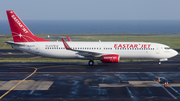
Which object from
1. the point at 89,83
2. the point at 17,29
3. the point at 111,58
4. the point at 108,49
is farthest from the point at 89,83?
the point at 17,29

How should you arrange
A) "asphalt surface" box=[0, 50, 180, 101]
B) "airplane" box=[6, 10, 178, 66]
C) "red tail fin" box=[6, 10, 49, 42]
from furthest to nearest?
"red tail fin" box=[6, 10, 49, 42] < "airplane" box=[6, 10, 178, 66] < "asphalt surface" box=[0, 50, 180, 101]

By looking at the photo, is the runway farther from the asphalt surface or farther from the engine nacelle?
the engine nacelle

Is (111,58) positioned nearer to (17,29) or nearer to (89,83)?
(89,83)

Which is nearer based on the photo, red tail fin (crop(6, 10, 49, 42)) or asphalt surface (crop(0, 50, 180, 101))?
asphalt surface (crop(0, 50, 180, 101))

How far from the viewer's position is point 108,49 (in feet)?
134

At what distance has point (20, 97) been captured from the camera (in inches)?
880

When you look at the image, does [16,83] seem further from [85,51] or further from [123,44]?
[123,44]

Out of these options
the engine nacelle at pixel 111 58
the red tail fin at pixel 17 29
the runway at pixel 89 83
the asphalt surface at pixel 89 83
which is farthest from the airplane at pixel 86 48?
the asphalt surface at pixel 89 83

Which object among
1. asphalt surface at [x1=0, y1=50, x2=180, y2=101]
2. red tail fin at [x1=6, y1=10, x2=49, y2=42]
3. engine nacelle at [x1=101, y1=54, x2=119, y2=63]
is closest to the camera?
asphalt surface at [x1=0, y1=50, x2=180, y2=101]

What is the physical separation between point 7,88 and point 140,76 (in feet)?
59.8

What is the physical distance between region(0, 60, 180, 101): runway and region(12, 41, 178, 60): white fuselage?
289 centimetres

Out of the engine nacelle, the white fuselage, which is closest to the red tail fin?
the white fuselage

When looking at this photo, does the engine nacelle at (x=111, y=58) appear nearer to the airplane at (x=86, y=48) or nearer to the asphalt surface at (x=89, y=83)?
the asphalt surface at (x=89, y=83)

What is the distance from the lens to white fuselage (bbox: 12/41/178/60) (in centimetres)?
4047
